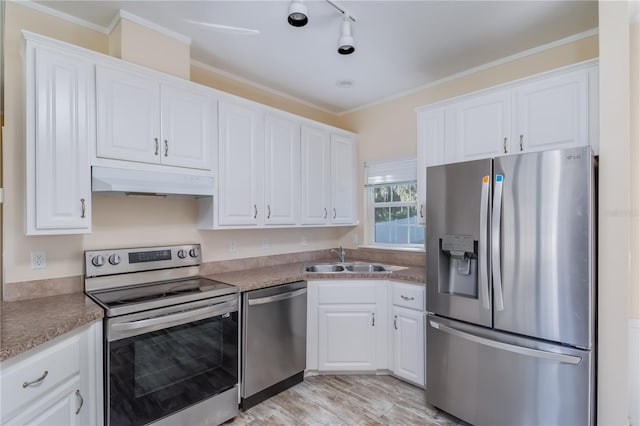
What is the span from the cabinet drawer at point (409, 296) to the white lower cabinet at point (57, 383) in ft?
6.87

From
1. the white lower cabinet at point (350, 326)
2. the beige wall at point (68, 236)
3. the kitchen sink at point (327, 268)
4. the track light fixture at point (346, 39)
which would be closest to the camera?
the beige wall at point (68, 236)

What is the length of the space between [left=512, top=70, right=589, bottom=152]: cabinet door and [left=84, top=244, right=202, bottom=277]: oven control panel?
8.53ft

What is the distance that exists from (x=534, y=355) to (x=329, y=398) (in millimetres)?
1485

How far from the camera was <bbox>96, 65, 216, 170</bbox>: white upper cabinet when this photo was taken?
200cm

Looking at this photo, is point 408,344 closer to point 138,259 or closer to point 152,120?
point 138,259

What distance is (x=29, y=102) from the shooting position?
5.72 ft

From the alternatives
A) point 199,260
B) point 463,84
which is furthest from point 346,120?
point 199,260

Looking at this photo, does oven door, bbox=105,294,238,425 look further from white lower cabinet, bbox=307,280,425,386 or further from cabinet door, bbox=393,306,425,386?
cabinet door, bbox=393,306,425,386

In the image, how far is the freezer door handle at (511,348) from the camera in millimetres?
1756

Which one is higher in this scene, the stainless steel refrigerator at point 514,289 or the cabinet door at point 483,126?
the cabinet door at point 483,126

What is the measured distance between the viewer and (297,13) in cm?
178

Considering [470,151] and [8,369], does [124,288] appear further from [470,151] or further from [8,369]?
[470,151]

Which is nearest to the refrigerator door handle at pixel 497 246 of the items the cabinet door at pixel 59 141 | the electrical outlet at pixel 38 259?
the cabinet door at pixel 59 141

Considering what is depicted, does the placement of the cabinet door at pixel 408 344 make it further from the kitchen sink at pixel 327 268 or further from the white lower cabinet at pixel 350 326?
the kitchen sink at pixel 327 268
